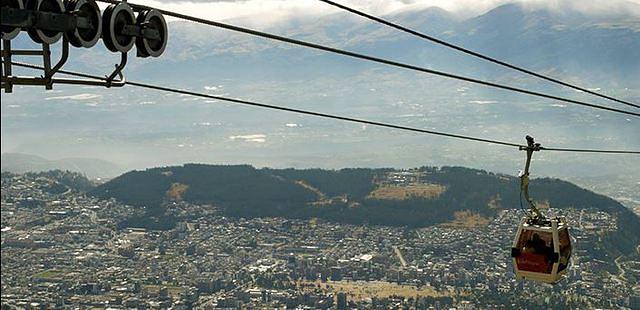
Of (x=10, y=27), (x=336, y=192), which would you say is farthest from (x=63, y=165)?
(x=10, y=27)

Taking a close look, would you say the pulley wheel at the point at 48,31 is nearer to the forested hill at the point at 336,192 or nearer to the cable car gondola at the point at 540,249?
the cable car gondola at the point at 540,249

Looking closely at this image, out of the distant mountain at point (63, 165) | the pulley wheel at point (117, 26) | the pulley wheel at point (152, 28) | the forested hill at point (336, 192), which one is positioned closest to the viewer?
the pulley wheel at point (117, 26)

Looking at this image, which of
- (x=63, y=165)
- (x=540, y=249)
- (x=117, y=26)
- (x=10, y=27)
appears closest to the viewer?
(x=10, y=27)

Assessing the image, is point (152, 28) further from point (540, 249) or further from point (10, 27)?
point (540, 249)

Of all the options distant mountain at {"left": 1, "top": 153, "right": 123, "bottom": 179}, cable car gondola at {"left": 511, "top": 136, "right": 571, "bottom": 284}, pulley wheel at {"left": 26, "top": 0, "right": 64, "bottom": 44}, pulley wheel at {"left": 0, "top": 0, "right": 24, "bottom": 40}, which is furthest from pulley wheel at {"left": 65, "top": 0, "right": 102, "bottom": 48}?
distant mountain at {"left": 1, "top": 153, "right": 123, "bottom": 179}

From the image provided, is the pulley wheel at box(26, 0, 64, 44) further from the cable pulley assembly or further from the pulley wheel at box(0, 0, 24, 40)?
the pulley wheel at box(0, 0, 24, 40)

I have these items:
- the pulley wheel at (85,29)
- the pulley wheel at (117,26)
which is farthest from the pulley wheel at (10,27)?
the pulley wheel at (117,26)

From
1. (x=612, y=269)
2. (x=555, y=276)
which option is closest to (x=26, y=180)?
(x=612, y=269)
